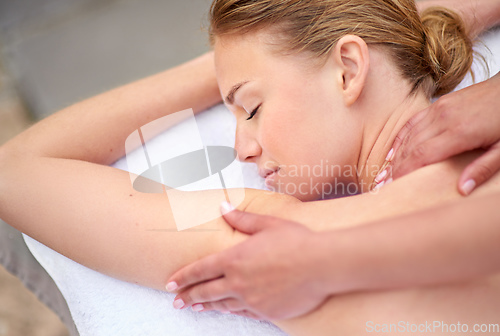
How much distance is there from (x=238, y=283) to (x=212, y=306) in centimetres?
14

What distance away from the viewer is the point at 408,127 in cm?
93

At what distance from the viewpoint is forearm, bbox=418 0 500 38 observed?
1252 mm

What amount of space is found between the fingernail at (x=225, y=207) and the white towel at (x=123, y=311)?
218mm

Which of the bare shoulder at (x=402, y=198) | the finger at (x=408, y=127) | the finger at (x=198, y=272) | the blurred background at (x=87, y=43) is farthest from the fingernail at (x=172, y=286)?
the blurred background at (x=87, y=43)

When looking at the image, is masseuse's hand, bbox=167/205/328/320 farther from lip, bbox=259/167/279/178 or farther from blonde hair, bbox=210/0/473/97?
blonde hair, bbox=210/0/473/97

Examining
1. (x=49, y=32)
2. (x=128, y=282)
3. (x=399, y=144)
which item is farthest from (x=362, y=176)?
(x=49, y=32)

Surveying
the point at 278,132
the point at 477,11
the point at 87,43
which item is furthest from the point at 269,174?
the point at 87,43

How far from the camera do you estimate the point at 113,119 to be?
3.74 ft

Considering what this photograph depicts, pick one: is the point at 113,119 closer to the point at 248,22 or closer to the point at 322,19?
the point at 248,22

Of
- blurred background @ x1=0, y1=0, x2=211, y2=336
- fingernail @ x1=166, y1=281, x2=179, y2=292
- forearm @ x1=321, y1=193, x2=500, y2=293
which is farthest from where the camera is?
blurred background @ x1=0, y1=0, x2=211, y2=336

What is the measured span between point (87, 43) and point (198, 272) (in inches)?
60.5

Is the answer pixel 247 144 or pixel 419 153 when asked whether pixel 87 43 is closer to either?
pixel 247 144

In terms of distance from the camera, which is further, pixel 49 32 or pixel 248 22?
pixel 49 32

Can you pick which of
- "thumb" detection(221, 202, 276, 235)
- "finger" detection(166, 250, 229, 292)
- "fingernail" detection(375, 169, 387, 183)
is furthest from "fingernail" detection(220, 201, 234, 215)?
"fingernail" detection(375, 169, 387, 183)
